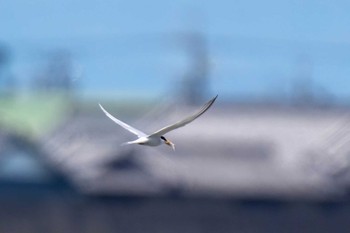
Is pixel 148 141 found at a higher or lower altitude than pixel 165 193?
lower

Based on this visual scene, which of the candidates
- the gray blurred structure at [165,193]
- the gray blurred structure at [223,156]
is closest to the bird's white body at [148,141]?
the gray blurred structure at [223,156]

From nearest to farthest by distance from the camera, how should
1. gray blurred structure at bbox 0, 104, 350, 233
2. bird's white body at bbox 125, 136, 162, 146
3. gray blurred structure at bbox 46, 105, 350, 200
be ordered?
bird's white body at bbox 125, 136, 162, 146, gray blurred structure at bbox 0, 104, 350, 233, gray blurred structure at bbox 46, 105, 350, 200

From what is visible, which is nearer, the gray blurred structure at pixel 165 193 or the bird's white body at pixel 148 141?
the bird's white body at pixel 148 141

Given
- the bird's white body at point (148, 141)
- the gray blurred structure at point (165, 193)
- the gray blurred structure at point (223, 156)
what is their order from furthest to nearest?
the gray blurred structure at point (223, 156)
the gray blurred structure at point (165, 193)
the bird's white body at point (148, 141)

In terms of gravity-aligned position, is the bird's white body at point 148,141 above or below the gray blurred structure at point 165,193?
below

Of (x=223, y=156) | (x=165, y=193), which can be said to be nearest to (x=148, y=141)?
(x=165, y=193)

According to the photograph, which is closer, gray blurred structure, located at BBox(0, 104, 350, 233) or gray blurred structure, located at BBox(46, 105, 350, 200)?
gray blurred structure, located at BBox(0, 104, 350, 233)

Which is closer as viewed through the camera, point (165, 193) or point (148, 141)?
point (148, 141)

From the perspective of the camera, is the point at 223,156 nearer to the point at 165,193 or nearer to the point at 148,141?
the point at 165,193

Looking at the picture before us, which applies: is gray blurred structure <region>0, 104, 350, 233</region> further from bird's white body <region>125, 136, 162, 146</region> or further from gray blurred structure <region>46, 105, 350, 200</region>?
bird's white body <region>125, 136, 162, 146</region>

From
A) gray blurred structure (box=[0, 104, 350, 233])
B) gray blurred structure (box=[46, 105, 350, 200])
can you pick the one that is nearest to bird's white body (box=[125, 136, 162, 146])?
gray blurred structure (box=[46, 105, 350, 200])

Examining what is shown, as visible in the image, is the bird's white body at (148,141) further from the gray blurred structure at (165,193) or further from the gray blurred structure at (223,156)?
the gray blurred structure at (165,193)
